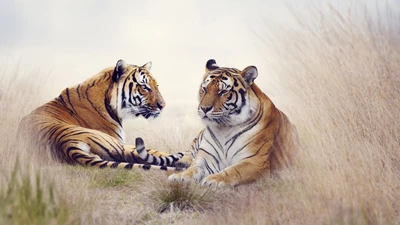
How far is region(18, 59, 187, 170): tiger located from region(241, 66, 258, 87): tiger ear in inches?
48.9

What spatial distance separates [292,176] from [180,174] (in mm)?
1090

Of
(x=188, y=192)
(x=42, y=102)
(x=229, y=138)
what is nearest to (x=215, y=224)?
(x=188, y=192)

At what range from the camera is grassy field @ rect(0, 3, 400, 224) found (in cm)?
447

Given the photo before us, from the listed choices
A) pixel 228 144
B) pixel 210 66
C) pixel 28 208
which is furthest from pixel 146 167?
pixel 28 208

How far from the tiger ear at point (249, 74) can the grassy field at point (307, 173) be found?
2.32 ft

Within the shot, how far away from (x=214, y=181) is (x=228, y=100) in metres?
0.97

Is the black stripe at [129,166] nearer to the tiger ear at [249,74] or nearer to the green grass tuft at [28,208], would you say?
the tiger ear at [249,74]

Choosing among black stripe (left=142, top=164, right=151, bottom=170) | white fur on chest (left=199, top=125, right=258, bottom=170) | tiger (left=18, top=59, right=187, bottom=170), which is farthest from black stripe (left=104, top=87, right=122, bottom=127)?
white fur on chest (left=199, top=125, right=258, bottom=170)

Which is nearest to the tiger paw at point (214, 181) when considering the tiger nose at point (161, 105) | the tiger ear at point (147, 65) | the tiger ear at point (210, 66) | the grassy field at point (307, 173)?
the grassy field at point (307, 173)

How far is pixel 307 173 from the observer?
5.45 meters

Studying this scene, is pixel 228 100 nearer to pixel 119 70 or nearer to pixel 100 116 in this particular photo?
pixel 119 70

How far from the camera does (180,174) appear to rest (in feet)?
19.7

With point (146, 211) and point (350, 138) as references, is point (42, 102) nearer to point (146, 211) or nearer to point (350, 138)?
point (146, 211)

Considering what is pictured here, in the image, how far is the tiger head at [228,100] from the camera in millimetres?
6344
